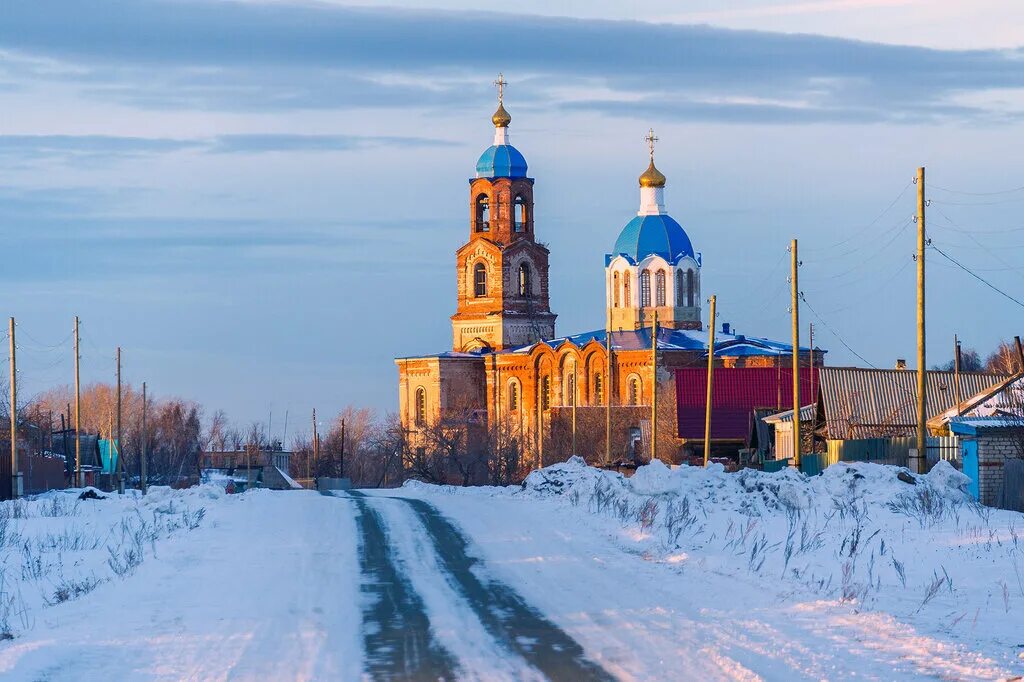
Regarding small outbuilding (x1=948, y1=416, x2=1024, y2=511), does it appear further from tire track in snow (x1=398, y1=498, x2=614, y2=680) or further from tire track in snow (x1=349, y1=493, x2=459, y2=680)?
tire track in snow (x1=349, y1=493, x2=459, y2=680)

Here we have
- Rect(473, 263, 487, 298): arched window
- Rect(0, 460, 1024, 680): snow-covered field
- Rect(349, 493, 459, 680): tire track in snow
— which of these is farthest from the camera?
Rect(473, 263, 487, 298): arched window

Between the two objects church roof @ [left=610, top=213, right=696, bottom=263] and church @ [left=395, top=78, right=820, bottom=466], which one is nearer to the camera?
church @ [left=395, top=78, right=820, bottom=466]

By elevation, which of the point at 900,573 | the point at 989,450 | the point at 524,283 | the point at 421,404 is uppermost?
the point at 524,283

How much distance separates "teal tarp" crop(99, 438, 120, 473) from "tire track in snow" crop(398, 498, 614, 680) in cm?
5499

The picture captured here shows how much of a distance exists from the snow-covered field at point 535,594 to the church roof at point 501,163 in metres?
58.9

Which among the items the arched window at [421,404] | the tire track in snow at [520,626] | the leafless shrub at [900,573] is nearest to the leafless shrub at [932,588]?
the leafless shrub at [900,573]

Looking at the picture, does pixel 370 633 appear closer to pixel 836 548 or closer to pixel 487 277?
pixel 836 548

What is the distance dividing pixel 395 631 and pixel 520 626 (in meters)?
1.01

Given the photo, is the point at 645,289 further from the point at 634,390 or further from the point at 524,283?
the point at 524,283

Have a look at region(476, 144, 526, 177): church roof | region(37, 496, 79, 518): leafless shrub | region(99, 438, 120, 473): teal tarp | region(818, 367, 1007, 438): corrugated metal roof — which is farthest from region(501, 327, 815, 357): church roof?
region(37, 496, 79, 518): leafless shrub

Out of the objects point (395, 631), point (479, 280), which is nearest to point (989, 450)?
point (395, 631)

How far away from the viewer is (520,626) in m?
12.5

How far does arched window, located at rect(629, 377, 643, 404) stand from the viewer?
77.5 metres

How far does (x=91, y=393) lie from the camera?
11094 centimetres
